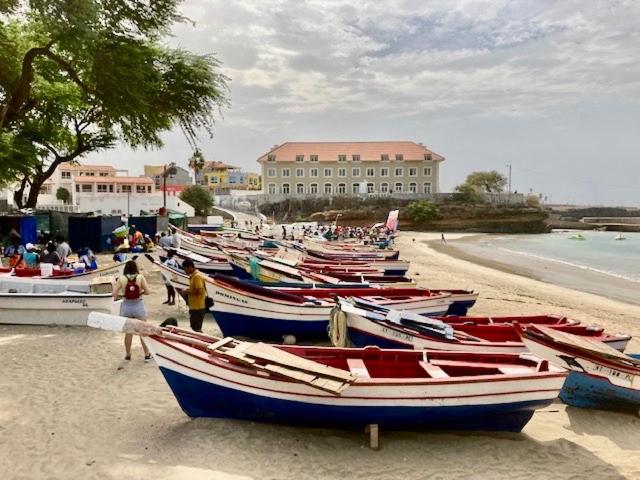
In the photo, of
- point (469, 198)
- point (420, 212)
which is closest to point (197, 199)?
point (420, 212)

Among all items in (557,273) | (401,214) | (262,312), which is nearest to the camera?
(262,312)

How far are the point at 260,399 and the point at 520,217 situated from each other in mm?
85219

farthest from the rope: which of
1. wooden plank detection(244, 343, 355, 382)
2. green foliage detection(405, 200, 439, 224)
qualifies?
green foliage detection(405, 200, 439, 224)

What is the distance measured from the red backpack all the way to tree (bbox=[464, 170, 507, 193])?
334ft

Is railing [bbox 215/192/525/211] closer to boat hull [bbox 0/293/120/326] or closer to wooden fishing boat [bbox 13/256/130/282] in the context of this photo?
wooden fishing boat [bbox 13/256/130/282]

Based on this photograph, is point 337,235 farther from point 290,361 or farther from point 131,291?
point 290,361

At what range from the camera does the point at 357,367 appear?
7.38 metres

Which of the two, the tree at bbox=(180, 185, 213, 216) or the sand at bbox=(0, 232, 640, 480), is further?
the tree at bbox=(180, 185, 213, 216)

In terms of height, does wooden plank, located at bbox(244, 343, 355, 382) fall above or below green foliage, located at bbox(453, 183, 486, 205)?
below

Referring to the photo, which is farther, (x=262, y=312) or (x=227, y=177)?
(x=227, y=177)

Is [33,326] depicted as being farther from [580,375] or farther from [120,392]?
[580,375]

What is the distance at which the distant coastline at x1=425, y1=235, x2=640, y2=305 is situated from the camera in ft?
84.7

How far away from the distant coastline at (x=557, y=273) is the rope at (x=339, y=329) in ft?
60.9

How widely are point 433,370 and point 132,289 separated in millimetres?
5625
